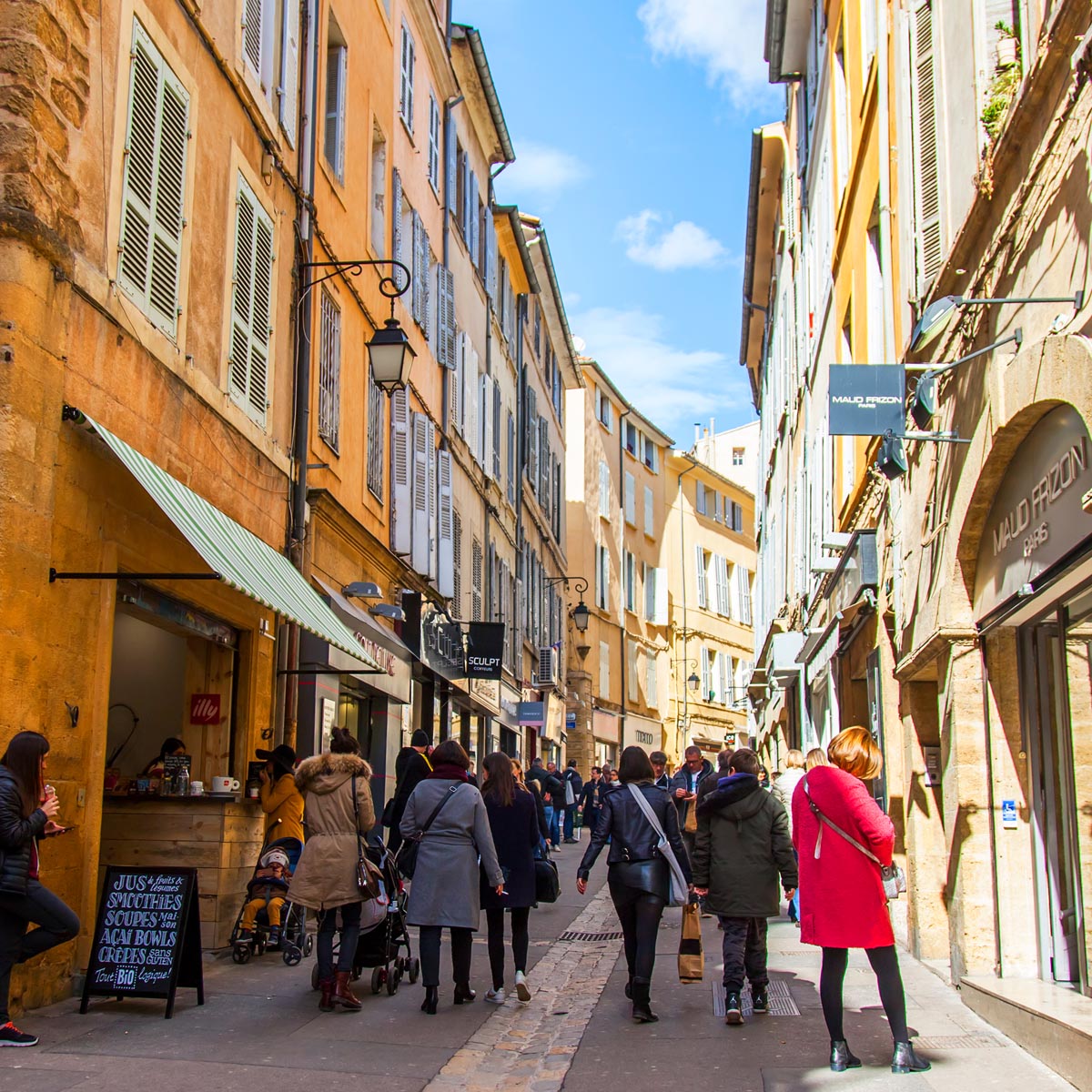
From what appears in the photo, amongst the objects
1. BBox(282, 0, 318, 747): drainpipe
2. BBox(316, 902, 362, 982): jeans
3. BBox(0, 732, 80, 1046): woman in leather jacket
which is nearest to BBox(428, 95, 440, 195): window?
BBox(282, 0, 318, 747): drainpipe

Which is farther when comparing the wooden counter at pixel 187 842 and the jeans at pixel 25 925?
the wooden counter at pixel 187 842

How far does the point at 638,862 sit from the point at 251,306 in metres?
5.93

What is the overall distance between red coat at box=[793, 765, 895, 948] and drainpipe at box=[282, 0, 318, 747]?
257 inches

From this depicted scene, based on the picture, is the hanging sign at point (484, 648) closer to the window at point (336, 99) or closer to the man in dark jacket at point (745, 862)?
the window at point (336, 99)

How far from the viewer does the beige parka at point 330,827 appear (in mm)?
7922

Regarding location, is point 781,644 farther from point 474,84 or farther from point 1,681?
point 1,681

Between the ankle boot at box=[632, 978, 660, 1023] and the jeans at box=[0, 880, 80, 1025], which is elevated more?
the jeans at box=[0, 880, 80, 1025]

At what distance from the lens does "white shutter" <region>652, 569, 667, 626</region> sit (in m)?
46.5

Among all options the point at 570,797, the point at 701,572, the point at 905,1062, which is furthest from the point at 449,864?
the point at 701,572

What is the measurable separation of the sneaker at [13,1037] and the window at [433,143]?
1539 cm

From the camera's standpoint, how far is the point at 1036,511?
23.9ft

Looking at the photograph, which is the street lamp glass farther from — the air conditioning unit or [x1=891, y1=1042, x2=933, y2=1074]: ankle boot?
the air conditioning unit

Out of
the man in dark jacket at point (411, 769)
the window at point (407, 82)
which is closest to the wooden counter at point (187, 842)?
the man in dark jacket at point (411, 769)

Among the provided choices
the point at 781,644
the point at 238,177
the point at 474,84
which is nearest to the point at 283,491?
the point at 238,177
